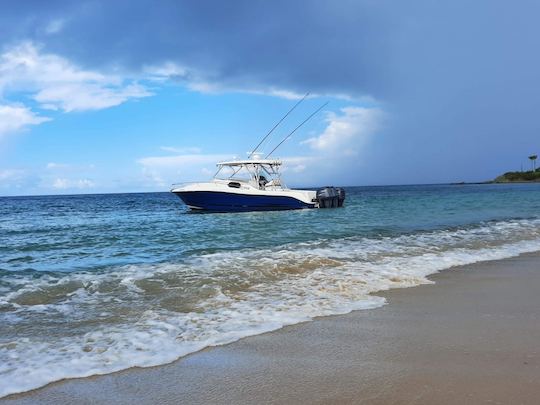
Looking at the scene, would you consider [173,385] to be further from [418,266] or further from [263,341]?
[418,266]

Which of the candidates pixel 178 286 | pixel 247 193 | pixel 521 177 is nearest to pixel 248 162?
pixel 247 193

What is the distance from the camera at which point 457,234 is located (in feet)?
47.1

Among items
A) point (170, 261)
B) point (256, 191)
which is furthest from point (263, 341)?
point (256, 191)

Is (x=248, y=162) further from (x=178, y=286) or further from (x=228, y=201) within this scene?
(x=178, y=286)

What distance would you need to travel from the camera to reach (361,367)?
12.1 ft

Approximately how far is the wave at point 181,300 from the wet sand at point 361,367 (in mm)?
315

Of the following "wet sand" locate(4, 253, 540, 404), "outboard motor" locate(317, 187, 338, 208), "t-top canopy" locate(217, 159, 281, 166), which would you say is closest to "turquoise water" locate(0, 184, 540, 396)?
"wet sand" locate(4, 253, 540, 404)

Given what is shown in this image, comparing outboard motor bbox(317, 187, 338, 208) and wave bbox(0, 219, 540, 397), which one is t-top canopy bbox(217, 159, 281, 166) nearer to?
outboard motor bbox(317, 187, 338, 208)

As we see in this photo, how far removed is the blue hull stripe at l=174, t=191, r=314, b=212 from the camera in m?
27.7

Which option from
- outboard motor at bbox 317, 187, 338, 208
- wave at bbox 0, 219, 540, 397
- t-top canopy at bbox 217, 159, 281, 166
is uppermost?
t-top canopy at bbox 217, 159, 281, 166

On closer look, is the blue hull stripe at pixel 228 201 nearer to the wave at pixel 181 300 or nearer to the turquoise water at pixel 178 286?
the turquoise water at pixel 178 286

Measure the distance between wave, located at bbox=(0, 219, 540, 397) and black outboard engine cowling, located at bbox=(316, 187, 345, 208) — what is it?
19522 mm

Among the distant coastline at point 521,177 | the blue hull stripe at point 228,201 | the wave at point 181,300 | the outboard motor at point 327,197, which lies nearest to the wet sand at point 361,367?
the wave at point 181,300

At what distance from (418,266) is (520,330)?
4.21 metres
